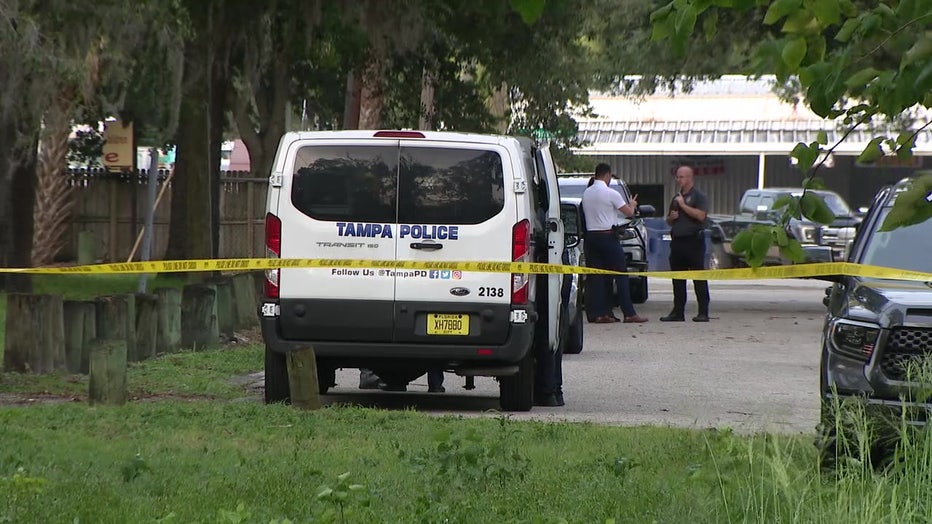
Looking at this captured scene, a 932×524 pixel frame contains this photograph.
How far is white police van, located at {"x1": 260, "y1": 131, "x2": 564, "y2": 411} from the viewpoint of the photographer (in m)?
10.9

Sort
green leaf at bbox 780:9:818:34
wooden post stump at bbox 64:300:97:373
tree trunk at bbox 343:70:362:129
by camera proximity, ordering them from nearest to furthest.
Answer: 1. green leaf at bbox 780:9:818:34
2. wooden post stump at bbox 64:300:97:373
3. tree trunk at bbox 343:70:362:129

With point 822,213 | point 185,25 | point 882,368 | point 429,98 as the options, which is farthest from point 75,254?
point 822,213

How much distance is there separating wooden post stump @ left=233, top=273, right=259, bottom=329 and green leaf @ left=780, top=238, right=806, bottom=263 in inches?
526

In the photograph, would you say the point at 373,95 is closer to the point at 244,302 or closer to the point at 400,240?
the point at 244,302

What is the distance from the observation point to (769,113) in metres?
52.5

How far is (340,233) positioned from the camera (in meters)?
11.0

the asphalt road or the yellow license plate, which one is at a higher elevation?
the yellow license plate

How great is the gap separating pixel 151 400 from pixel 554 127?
21.4 m

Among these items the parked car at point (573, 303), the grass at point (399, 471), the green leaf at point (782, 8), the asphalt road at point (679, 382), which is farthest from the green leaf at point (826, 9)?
the parked car at point (573, 303)

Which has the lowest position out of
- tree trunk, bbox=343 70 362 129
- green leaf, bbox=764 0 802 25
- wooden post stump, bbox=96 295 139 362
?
wooden post stump, bbox=96 295 139 362

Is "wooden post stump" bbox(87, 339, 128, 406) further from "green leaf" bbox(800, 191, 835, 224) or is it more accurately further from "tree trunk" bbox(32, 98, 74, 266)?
"tree trunk" bbox(32, 98, 74, 266)

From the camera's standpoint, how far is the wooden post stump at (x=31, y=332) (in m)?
12.9

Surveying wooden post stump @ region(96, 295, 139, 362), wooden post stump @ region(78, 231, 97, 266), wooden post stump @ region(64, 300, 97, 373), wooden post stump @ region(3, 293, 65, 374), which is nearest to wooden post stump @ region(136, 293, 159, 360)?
wooden post stump @ region(96, 295, 139, 362)

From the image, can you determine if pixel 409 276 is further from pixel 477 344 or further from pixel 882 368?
pixel 882 368
